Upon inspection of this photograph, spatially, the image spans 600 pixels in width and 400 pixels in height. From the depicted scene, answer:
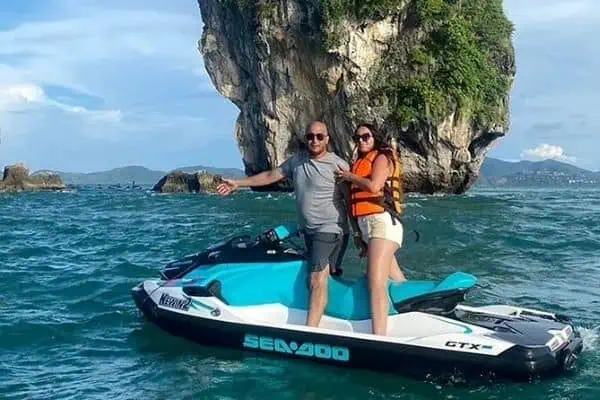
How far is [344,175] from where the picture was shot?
6617 mm

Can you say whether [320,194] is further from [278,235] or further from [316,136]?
A: [278,235]

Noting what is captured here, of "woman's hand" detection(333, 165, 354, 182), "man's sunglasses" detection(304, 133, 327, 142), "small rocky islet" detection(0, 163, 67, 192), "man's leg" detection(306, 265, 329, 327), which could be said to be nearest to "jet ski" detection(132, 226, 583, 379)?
"man's leg" detection(306, 265, 329, 327)

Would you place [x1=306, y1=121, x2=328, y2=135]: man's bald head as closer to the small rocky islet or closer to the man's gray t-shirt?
the man's gray t-shirt

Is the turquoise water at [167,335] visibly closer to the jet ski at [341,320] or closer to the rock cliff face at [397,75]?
the jet ski at [341,320]

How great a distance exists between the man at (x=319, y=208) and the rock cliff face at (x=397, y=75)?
3036 centimetres

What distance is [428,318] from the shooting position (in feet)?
21.8

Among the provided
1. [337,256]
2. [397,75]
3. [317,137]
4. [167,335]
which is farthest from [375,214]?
[397,75]

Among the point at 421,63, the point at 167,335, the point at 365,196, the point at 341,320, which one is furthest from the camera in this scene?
the point at 421,63

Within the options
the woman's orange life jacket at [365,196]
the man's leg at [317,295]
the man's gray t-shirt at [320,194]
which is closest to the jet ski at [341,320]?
the man's leg at [317,295]

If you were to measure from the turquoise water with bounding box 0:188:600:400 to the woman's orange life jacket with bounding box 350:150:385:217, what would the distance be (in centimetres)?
140

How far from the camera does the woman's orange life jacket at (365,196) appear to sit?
21.8ft

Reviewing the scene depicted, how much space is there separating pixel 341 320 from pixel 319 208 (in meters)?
1.04

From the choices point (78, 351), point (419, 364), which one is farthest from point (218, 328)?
point (419, 364)

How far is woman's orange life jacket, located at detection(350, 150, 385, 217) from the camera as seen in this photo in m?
6.64
